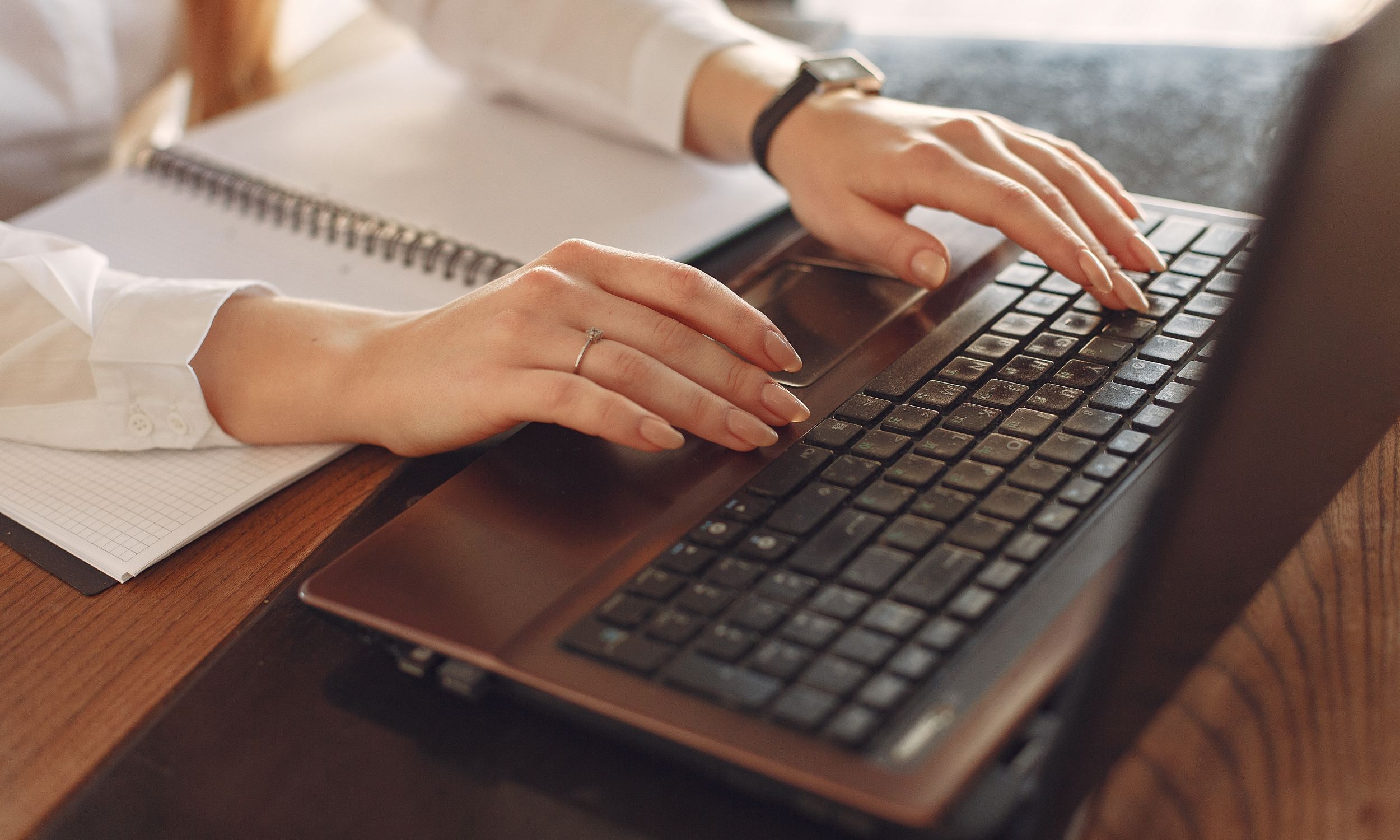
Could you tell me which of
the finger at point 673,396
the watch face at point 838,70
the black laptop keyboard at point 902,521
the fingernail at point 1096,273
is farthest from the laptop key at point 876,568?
the watch face at point 838,70

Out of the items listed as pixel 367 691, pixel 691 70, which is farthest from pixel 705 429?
pixel 691 70

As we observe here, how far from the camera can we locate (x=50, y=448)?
22.9 inches

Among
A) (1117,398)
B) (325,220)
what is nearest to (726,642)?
(1117,398)

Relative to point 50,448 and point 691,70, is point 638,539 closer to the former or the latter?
point 50,448

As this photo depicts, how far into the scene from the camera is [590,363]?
509 mm

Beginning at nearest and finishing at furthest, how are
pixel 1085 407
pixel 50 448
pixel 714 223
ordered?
pixel 1085 407 < pixel 50 448 < pixel 714 223

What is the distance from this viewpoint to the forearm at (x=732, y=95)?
80 centimetres

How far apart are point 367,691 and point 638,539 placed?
123 mm

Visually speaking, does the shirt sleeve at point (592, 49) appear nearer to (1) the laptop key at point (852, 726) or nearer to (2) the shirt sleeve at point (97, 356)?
(2) the shirt sleeve at point (97, 356)

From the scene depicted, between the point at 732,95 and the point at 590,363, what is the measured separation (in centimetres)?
39

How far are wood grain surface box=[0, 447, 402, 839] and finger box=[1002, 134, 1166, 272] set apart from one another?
424 mm

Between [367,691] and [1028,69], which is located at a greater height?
[1028,69]

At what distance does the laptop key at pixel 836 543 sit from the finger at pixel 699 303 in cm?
13

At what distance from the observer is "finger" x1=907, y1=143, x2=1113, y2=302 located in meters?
0.57
